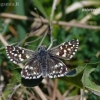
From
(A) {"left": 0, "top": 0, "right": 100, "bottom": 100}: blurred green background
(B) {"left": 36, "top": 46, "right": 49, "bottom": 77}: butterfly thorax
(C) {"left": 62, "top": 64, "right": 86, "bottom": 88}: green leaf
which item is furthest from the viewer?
(A) {"left": 0, "top": 0, "right": 100, "bottom": 100}: blurred green background

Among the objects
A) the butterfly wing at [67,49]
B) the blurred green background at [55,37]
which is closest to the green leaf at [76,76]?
the blurred green background at [55,37]

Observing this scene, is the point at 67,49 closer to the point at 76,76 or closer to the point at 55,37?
the point at 76,76

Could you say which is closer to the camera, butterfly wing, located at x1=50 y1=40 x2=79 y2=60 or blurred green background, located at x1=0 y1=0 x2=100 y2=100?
butterfly wing, located at x1=50 y1=40 x2=79 y2=60

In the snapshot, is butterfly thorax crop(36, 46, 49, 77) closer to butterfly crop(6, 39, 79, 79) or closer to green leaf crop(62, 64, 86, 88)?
butterfly crop(6, 39, 79, 79)

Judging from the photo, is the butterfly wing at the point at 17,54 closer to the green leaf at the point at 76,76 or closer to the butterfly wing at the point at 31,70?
the butterfly wing at the point at 31,70

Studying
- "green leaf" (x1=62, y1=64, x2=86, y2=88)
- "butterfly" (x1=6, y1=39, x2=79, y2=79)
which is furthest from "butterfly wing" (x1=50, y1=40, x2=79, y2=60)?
"green leaf" (x1=62, y1=64, x2=86, y2=88)

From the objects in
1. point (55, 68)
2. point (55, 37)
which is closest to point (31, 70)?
point (55, 68)

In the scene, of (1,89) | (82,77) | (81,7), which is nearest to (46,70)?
(82,77)
